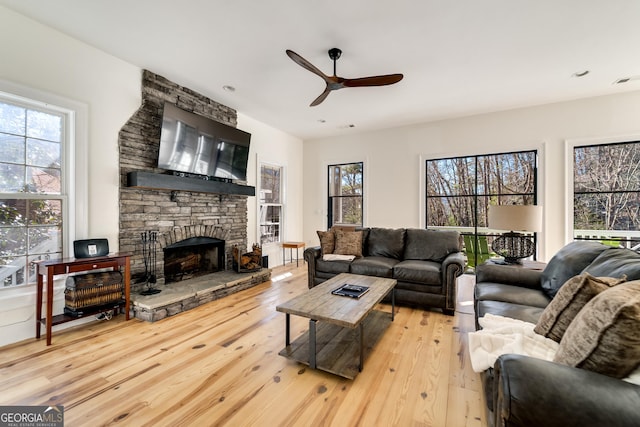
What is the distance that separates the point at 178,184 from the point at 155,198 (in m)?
0.35

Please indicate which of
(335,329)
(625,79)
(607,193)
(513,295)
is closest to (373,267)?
(335,329)

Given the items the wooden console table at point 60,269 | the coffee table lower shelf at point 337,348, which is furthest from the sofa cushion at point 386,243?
the wooden console table at point 60,269

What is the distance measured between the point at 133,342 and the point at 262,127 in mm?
4017

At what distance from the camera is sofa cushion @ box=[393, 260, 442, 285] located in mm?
3104

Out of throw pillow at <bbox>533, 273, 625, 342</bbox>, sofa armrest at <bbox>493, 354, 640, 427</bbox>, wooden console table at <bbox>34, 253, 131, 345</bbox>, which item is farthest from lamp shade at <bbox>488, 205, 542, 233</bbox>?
wooden console table at <bbox>34, 253, 131, 345</bbox>

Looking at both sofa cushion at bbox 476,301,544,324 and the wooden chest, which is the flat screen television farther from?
sofa cushion at bbox 476,301,544,324

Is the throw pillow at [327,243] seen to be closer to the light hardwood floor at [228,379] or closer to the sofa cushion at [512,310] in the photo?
the light hardwood floor at [228,379]

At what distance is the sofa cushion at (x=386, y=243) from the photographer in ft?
12.8

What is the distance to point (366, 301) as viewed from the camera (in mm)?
2213

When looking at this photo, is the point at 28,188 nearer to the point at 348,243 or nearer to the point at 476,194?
the point at 348,243

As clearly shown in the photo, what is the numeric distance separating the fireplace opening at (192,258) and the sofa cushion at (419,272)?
9.18 feet

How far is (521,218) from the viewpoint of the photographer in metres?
2.84

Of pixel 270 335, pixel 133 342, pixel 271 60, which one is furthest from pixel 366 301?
pixel 271 60

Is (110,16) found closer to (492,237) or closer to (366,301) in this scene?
(366,301)
